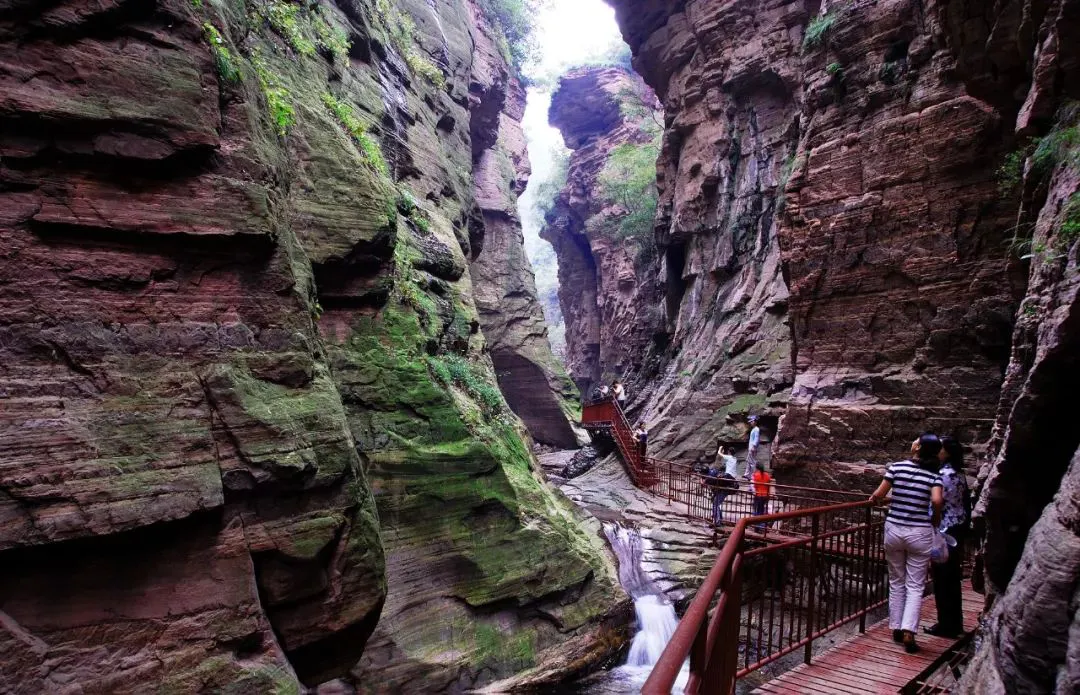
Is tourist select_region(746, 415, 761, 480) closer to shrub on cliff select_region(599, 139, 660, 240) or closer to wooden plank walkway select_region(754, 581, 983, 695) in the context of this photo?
wooden plank walkway select_region(754, 581, 983, 695)

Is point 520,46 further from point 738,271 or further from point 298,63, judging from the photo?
point 298,63

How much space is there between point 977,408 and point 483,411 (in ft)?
26.4

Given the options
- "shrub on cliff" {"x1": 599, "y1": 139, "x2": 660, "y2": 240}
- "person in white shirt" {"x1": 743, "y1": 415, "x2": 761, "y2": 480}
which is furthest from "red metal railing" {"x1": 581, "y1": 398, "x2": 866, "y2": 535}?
"shrub on cliff" {"x1": 599, "y1": 139, "x2": 660, "y2": 240}

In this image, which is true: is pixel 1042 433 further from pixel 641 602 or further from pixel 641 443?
pixel 641 443

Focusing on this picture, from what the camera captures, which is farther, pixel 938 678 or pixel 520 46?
pixel 520 46

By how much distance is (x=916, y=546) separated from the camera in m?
4.79

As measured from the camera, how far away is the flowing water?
9.36 metres

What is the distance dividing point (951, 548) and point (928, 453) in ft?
3.18

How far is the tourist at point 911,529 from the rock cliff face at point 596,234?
25.9m

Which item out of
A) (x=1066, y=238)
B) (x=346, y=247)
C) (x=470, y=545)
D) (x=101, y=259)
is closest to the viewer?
(x=1066, y=238)

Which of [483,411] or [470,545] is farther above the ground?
[483,411]

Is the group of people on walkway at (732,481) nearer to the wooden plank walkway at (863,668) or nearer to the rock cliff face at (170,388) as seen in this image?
the wooden plank walkway at (863,668)

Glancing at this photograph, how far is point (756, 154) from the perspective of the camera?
20.7 m

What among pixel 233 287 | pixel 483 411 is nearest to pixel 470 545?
pixel 483 411
